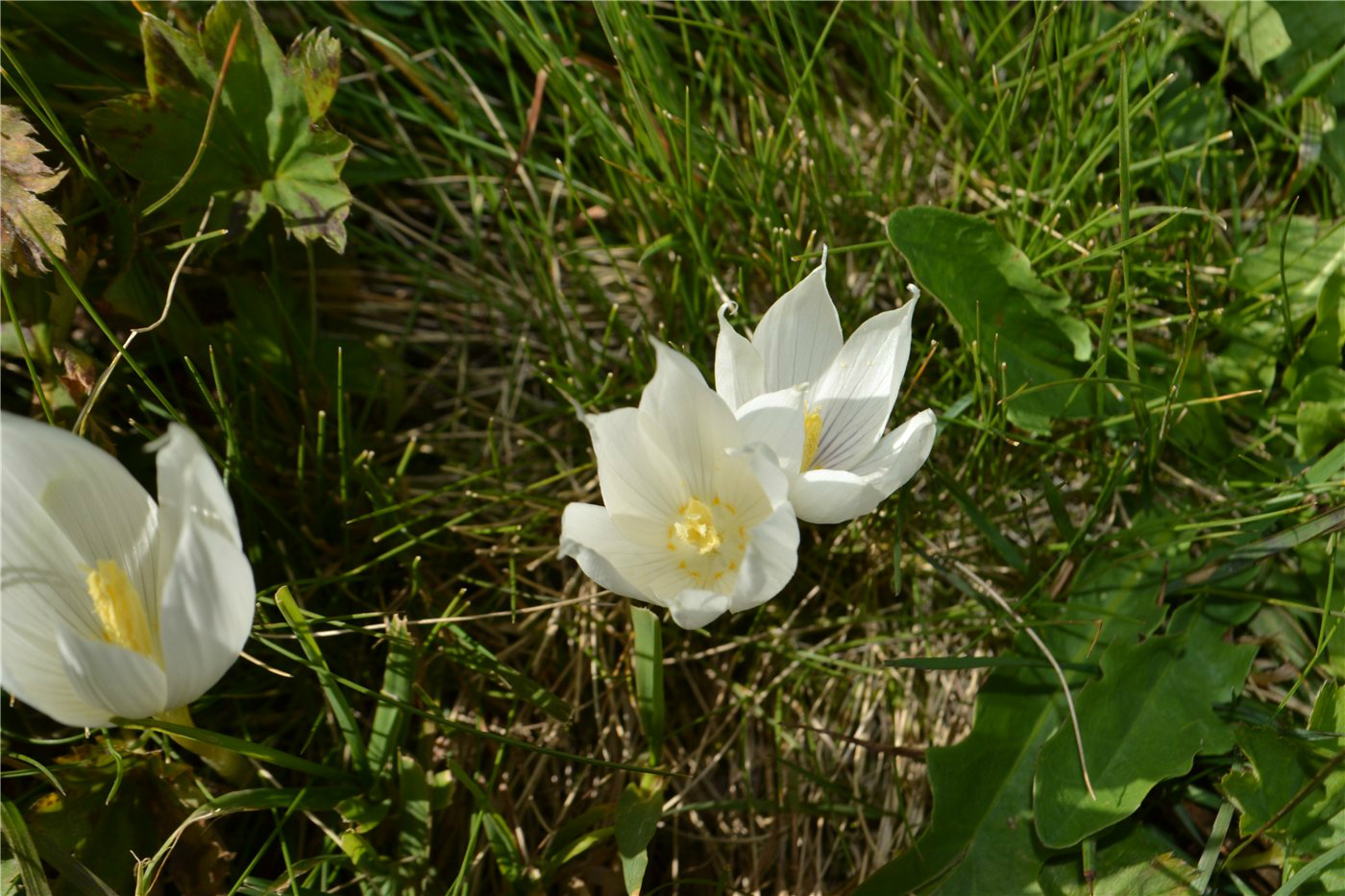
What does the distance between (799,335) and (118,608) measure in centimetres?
97

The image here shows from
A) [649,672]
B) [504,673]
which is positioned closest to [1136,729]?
[649,672]

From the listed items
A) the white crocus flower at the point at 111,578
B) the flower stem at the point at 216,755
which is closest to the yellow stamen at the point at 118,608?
the white crocus flower at the point at 111,578

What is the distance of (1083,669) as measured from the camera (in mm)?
1758

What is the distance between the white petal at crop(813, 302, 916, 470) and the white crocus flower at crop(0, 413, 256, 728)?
817 millimetres

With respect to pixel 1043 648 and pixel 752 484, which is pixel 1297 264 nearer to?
pixel 1043 648

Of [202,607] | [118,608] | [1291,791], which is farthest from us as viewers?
[1291,791]

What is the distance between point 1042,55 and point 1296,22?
23.6 inches

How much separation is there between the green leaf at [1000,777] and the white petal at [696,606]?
58cm

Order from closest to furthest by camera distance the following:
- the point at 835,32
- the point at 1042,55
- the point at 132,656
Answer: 1. the point at 132,656
2. the point at 1042,55
3. the point at 835,32

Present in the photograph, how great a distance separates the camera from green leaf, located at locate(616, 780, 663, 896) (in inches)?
57.4

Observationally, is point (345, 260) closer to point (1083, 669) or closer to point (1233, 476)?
point (1083, 669)

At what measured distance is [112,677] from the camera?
1.18 metres

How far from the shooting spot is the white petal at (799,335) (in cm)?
150

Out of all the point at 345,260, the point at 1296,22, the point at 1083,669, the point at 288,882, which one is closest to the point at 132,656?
the point at 288,882
